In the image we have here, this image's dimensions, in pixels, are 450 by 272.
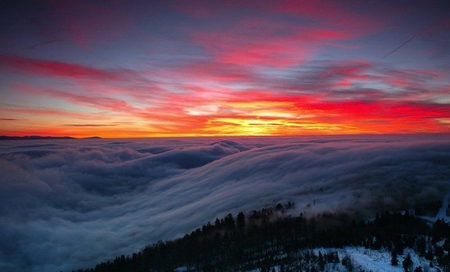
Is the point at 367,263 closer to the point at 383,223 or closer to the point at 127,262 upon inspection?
the point at 383,223

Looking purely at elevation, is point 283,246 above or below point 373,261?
below

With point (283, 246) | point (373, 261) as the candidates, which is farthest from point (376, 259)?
point (283, 246)

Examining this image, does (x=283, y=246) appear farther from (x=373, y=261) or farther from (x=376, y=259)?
(x=373, y=261)

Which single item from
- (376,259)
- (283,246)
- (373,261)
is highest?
(373,261)

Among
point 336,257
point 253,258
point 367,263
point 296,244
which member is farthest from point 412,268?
point 253,258

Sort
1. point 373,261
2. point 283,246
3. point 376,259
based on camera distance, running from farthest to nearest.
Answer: point 283,246
point 376,259
point 373,261

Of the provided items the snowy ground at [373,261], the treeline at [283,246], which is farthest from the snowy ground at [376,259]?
the treeline at [283,246]

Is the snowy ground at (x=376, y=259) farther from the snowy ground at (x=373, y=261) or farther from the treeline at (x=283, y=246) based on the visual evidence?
the treeline at (x=283, y=246)

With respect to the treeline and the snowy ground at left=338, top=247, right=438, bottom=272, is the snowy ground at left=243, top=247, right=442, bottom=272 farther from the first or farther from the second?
the treeline

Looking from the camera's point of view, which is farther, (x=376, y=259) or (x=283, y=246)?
(x=283, y=246)
